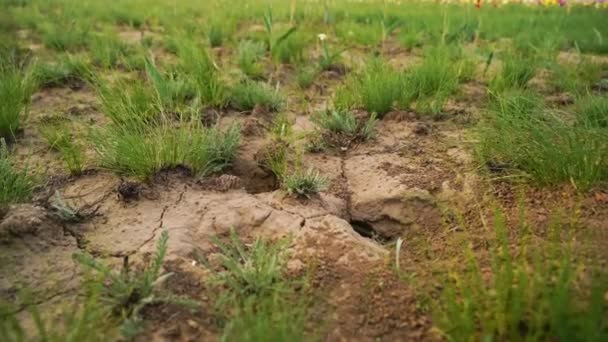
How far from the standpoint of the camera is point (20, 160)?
2152mm

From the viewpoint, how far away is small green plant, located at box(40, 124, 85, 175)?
6.63ft

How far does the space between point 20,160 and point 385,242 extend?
1.78 m

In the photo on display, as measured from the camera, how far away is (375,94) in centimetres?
257

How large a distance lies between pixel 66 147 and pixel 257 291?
4.72 feet

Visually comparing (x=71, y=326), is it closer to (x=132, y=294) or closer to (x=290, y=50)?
(x=132, y=294)

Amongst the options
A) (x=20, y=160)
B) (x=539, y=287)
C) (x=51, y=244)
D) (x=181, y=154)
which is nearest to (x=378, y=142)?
(x=181, y=154)

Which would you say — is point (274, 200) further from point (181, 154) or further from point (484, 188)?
point (484, 188)

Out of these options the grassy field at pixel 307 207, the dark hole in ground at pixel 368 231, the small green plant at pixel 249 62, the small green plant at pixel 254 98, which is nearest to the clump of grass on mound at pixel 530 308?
the grassy field at pixel 307 207

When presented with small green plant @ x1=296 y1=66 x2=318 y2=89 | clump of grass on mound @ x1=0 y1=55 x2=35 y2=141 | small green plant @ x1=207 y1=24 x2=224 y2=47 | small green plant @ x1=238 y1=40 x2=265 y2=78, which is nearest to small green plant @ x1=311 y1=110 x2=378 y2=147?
small green plant @ x1=296 y1=66 x2=318 y2=89

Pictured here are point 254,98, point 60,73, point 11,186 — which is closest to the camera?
point 11,186

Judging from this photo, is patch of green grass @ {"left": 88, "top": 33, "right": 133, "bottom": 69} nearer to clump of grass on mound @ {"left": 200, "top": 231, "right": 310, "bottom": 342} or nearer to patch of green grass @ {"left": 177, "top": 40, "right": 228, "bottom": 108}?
patch of green grass @ {"left": 177, "top": 40, "right": 228, "bottom": 108}

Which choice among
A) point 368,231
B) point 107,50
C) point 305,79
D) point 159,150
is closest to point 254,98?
point 305,79

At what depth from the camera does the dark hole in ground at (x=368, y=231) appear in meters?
1.86

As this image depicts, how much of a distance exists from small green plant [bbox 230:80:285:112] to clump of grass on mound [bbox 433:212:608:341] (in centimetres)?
179
